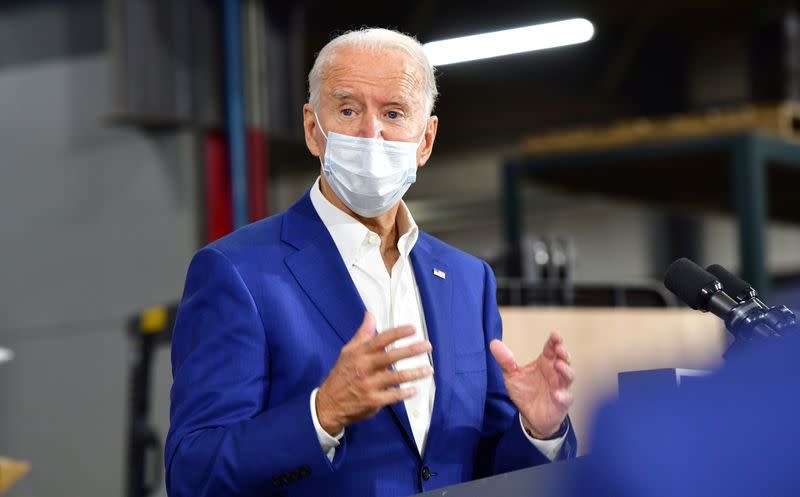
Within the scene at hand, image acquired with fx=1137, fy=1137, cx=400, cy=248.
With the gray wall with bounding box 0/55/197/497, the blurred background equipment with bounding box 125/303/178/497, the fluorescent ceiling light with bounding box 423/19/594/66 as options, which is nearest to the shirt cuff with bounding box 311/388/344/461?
the blurred background equipment with bounding box 125/303/178/497

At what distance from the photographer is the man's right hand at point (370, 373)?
1.39 meters

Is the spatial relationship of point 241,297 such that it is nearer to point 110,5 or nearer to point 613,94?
point 110,5

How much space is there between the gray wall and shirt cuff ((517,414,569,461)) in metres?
5.95

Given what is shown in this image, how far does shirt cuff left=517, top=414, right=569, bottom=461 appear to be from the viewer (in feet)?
5.66

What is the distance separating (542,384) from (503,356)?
0.07m

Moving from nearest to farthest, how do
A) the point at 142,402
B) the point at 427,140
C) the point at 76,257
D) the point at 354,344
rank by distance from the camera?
the point at 354,344, the point at 427,140, the point at 142,402, the point at 76,257

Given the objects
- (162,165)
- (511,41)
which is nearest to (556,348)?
(162,165)

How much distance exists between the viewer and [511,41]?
9.76 meters

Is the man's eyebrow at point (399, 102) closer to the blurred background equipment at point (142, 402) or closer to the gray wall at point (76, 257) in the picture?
the blurred background equipment at point (142, 402)

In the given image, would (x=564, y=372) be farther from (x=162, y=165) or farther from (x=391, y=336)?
(x=162, y=165)

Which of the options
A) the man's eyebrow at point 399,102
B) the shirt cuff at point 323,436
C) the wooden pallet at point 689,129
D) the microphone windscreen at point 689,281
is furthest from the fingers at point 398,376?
the wooden pallet at point 689,129

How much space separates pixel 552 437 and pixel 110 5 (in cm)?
592

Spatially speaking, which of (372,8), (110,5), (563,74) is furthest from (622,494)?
(563,74)

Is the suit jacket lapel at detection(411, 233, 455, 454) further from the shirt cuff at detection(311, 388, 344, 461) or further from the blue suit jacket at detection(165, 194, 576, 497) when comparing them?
the shirt cuff at detection(311, 388, 344, 461)
